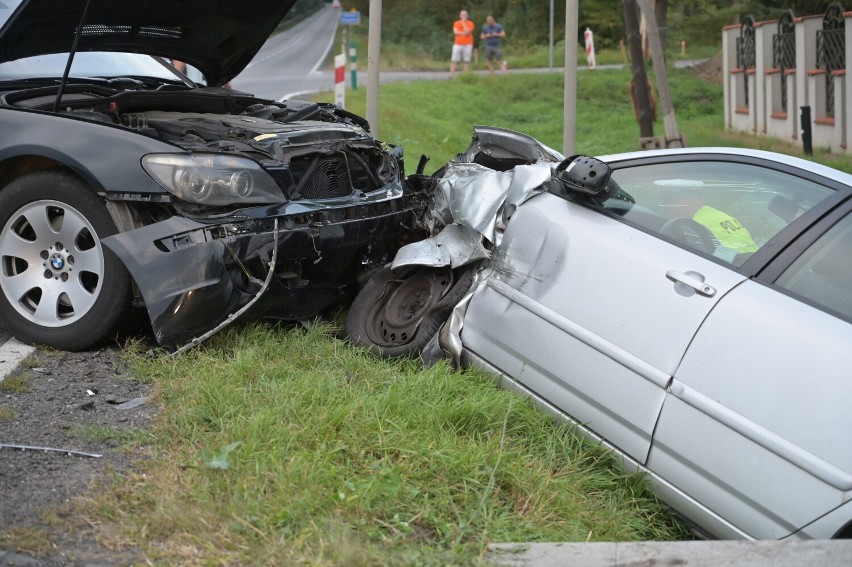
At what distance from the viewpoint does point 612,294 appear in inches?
159

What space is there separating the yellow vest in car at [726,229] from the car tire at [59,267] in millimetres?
2600

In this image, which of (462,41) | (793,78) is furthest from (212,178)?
(462,41)

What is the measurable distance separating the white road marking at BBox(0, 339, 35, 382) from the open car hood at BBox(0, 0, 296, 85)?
1566 mm

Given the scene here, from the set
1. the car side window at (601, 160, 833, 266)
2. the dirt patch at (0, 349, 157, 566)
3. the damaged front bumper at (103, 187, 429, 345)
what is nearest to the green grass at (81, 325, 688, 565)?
the dirt patch at (0, 349, 157, 566)

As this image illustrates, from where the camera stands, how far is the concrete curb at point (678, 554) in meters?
3.03

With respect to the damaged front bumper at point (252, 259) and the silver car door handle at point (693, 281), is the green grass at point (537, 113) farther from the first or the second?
the silver car door handle at point (693, 281)

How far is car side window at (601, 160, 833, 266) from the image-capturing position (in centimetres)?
395

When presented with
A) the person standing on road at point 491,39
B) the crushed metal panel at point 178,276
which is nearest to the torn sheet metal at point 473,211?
the crushed metal panel at point 178,276

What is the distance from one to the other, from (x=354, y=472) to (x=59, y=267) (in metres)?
2.17

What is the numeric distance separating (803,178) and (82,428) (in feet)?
9.69

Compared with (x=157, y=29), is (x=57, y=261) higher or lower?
lower

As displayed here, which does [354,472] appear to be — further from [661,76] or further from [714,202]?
[661,76]

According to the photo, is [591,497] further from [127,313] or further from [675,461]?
[127,313]

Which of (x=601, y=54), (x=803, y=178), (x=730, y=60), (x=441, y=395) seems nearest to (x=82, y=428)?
(x=441, y=395)
